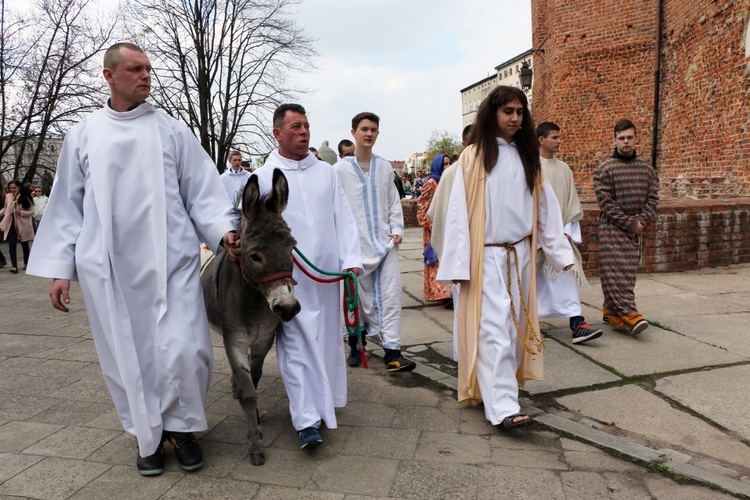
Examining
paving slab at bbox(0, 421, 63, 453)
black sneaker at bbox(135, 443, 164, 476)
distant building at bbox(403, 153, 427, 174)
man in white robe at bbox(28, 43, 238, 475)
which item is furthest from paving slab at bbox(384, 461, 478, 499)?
distant building at bbox(403, 153, 427, 174)

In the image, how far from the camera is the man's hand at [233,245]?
3.01m

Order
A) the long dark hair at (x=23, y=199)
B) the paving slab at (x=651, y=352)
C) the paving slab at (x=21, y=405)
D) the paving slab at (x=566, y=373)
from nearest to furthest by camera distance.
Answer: the paving slab at (x=21, y=405)
the paving slab at (x=566, y=373)
the paving slab at (x=651, y=352)
the long dark hair at (x=23, y=199)

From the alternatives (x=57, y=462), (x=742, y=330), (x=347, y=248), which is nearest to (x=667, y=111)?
(x=742, y=330)

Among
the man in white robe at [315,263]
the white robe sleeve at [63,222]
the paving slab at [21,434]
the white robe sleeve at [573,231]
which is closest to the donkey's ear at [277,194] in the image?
the man in white robe at [315,263]

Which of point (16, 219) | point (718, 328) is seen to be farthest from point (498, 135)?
point (16, 219)

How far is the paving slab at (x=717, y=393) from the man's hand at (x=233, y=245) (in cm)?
299

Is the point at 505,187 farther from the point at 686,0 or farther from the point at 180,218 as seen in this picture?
the point at 686,0

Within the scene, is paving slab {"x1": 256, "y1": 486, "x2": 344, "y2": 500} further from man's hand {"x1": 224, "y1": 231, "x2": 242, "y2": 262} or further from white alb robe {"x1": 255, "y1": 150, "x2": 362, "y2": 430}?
man's hand {"x1": 224, "y1": 231, "x2": 242, "y2": 262}

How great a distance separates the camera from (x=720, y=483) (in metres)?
2.82

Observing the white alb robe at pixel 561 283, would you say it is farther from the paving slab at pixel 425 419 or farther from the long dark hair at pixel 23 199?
the long dark hair at pixel 23 199

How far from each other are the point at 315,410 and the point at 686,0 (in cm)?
1576

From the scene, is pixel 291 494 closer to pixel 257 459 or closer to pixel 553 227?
pixel 257 459

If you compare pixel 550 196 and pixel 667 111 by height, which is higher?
pixel 667 111

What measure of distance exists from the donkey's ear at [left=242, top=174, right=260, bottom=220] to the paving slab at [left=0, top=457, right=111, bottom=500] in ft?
5.12
